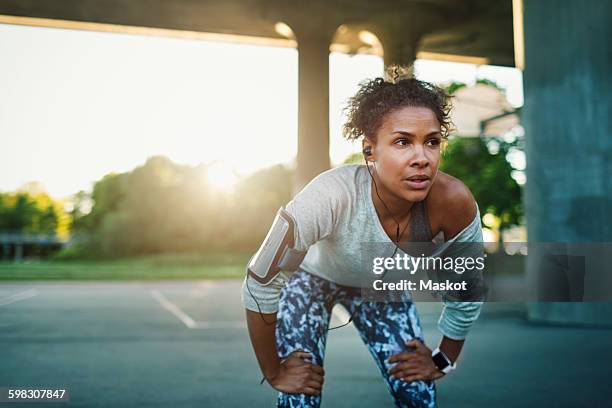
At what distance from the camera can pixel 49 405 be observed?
12.1 feet

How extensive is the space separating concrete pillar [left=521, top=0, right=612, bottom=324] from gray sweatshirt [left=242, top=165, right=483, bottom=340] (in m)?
4.70

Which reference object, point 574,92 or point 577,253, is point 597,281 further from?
point 574,92

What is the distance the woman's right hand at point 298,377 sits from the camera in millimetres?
1981

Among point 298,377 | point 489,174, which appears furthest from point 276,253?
point 489,174

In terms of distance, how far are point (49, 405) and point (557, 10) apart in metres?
7.65

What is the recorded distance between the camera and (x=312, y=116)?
9.68 m

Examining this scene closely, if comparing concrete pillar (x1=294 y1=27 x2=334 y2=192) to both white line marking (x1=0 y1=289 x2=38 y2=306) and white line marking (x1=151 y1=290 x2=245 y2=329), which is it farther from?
white line marking (x1=0 y1=289 x2=38 y2=306)

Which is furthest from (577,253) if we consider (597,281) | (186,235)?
(186,235)

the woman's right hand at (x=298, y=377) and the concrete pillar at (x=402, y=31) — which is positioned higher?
the concrete pillar at (x=402, y=31)

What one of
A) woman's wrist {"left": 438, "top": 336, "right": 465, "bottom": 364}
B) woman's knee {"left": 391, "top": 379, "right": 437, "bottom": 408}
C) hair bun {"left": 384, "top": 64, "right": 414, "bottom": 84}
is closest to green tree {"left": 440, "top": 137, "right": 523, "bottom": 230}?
hair bun {"left": 384, "top": 64, "right": 414, "bottom": 84}

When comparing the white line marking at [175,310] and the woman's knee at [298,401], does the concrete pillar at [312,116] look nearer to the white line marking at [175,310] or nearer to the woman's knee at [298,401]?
the white line marking at [175,310]

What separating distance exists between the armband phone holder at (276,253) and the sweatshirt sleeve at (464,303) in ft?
2.37

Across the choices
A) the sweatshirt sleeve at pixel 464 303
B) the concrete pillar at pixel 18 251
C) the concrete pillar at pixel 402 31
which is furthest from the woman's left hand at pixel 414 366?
the concrete pillar at pixel 18 251

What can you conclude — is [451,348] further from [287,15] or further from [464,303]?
[287,15]
